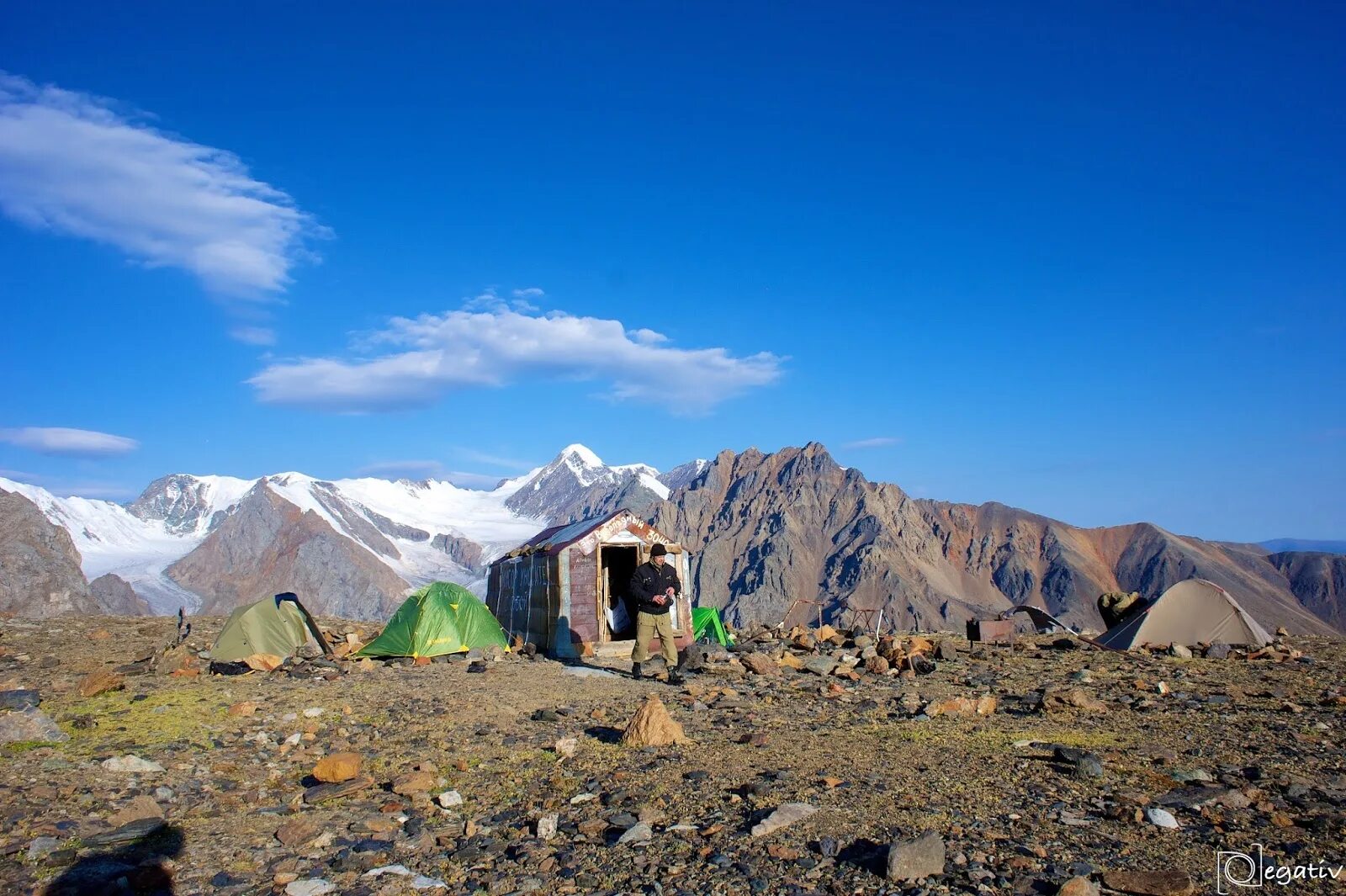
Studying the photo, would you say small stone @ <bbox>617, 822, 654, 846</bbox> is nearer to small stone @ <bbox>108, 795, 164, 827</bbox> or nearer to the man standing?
small stone @ <bbox>108, 795, 164, 827</bbox>

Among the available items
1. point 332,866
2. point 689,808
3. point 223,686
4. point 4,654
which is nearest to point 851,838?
point 689,808

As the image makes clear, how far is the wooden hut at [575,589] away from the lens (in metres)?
21.0

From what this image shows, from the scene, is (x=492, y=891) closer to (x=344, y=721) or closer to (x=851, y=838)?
(x=851, y=838)

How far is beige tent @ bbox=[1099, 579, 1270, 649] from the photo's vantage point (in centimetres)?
1781

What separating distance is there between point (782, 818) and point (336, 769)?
470 centimetres

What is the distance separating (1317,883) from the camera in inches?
203

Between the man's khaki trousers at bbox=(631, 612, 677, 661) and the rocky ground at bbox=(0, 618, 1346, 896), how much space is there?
257cm

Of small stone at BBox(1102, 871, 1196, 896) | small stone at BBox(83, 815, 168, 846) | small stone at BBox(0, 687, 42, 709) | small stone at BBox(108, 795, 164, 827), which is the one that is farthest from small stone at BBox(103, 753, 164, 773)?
small stone at BBox(1102, 871, 1196, 896)

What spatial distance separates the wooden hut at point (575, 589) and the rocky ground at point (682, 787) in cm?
702

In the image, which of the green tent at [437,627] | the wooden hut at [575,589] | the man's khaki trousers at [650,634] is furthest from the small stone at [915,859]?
the green tent at [437,627]

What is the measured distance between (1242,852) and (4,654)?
2118 cm

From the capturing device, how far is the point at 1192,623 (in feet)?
59.5

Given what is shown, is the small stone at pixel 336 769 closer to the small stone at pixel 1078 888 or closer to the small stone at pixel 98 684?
the small stone at pixel 98 684

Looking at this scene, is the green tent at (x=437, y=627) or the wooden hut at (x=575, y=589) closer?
the green tent at (x=437, y=627)
